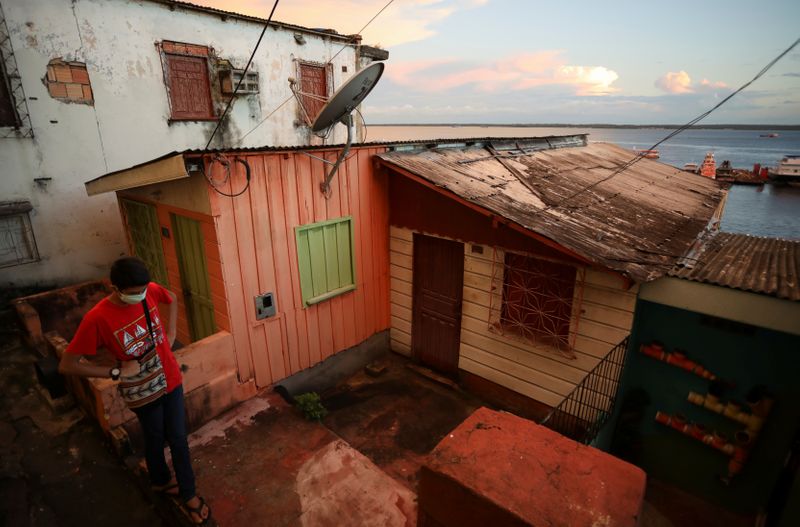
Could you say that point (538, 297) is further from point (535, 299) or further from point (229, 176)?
point (229, 176)

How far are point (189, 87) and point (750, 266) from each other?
1135cm

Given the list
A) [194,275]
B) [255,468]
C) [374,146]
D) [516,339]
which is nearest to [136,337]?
[255,468]

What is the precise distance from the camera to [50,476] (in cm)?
446

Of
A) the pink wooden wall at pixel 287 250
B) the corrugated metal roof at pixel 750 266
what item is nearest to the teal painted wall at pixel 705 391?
the corrugated metal roof at pixel 750 266

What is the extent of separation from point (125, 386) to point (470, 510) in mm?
3153

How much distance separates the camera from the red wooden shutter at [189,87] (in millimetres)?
9289

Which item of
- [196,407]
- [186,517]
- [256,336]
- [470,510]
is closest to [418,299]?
[256,336]

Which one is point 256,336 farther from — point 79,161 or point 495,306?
point 79,161

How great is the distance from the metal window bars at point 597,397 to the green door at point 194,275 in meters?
5.15

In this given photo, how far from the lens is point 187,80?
9516 mm

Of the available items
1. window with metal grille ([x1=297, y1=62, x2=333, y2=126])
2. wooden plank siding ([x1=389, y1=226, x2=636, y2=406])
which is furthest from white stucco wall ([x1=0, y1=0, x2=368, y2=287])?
wooden plank siding ([x1=389, y1=226, x2=636, y2=406])

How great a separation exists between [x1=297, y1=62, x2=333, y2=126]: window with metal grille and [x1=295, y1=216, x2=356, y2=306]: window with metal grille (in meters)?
6.66

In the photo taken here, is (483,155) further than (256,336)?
Yes

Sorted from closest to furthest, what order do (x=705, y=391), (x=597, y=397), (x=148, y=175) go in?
(x=148, y=175), (x=705, y=391), (x=597, y=397)
